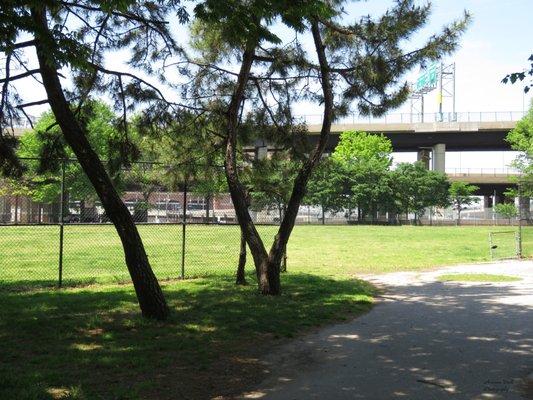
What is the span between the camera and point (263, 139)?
540 inches

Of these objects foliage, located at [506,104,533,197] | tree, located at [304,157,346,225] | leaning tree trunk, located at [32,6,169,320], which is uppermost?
foliage, located at [506,104,533,197]

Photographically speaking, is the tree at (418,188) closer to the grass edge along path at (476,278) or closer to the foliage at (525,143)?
the foliage at (525,143)

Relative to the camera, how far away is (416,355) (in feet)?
21.8

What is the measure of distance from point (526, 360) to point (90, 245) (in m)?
20.4

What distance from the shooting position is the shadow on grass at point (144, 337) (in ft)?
17.6

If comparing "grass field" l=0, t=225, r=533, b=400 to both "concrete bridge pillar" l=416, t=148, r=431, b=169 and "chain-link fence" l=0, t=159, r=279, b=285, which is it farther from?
"concrete bridge pillar" l=416, t=148, r=431, b=169

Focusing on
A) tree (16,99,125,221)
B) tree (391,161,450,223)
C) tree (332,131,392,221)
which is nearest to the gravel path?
tree (16,99,125,221)

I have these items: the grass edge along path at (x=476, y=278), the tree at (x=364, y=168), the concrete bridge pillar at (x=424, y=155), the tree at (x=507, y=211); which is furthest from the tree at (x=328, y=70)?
the concrete bridge pillar at (x=424, y=155)

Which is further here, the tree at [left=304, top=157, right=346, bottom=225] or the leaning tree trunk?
the tree at [left=304, top=157, right=346, bottom=225]

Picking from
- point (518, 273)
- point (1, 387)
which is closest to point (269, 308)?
point (1, 387)

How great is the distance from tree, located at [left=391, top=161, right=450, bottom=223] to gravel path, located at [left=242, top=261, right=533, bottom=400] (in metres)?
57.1

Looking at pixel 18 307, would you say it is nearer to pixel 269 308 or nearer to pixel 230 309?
pixel 230 309

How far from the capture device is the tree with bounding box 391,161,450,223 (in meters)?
67.0

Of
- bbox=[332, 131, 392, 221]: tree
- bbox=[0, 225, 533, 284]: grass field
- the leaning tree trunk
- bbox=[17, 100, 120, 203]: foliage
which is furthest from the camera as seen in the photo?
bbox=[332, 131, 392, 221]: tree
